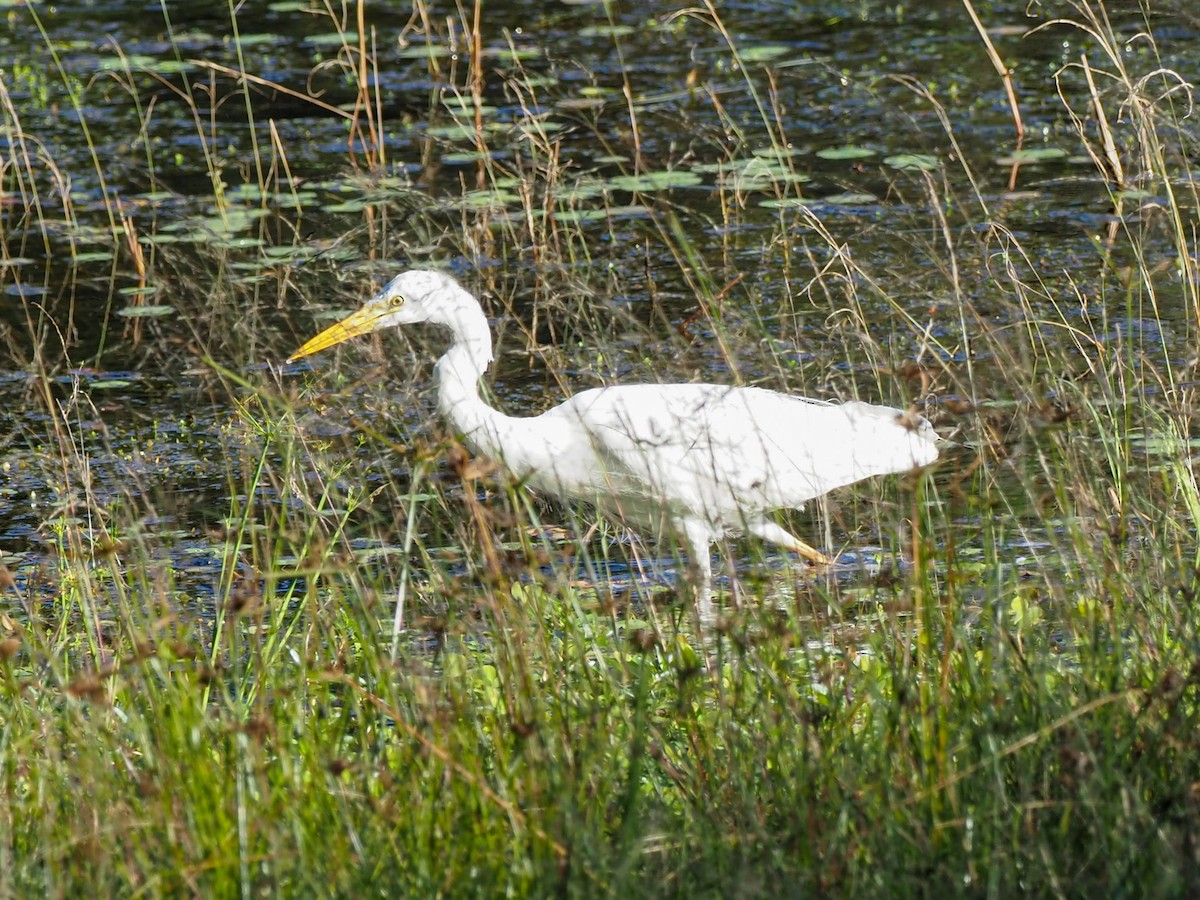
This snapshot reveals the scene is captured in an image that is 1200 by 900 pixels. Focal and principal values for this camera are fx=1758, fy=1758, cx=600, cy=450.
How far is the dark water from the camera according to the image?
550 cm

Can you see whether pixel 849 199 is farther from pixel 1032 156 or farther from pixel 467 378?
pixel 467 378

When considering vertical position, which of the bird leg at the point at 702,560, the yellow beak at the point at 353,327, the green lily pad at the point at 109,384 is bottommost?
the bird leg at the point at 702,560

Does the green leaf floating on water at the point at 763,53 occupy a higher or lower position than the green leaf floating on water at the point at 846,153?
higher

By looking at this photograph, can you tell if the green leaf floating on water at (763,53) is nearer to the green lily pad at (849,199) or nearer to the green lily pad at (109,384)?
the green lily pad at (849,199)

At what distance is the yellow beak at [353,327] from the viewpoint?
180 inches

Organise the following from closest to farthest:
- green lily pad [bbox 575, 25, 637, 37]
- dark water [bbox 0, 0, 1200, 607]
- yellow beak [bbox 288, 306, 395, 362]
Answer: yellow beak [bbox 288, 306, 395, 362] → dark water [bbox 0, 0, 1200, 607] → green lily pad [bbox 575, 25, 637, 37]

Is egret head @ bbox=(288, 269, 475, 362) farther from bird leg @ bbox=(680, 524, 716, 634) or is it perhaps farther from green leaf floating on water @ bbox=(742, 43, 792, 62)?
green leaf floating on water @ bbox=(742, 43, 792, 62)

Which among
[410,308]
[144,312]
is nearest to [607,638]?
[410,308]

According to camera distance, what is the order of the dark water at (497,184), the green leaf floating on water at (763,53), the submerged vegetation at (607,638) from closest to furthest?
the submerged vegetation at (607,638)
the dark water at (497,184)
the green leaf floating on water at (763,53)

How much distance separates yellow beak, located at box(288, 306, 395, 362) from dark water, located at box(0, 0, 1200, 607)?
181 millimetres

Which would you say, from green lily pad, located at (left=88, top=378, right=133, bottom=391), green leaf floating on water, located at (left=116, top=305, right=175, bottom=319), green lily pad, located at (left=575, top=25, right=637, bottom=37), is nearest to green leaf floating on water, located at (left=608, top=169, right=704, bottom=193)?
green leaf floating on water, located at (left=116, top=305, right=175, bottom=319)

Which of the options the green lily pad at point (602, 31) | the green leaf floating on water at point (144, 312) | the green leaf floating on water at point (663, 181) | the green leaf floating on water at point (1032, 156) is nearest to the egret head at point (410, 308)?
the green leaf floating on water at point (144, 312)

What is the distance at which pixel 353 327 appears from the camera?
4.59 metres

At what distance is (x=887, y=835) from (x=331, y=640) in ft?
4.56
